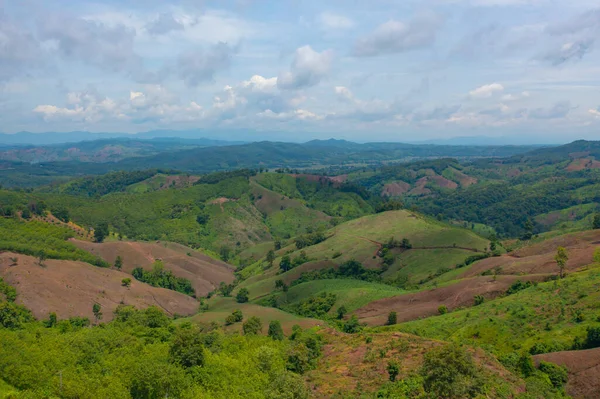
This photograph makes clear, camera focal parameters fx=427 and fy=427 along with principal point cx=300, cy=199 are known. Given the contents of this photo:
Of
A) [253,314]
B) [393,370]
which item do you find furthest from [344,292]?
[393,370]

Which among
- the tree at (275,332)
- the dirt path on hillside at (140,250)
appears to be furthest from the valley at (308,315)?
the dirt path on hillside at (140,250)

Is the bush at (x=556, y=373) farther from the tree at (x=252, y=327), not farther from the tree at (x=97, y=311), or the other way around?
the tree at (x=97, y=311)

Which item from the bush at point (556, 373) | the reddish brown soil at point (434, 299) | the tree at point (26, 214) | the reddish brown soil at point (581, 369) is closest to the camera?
the reddish brown soil at point (581, 369)

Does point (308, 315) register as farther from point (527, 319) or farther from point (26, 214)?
point (26, 214)

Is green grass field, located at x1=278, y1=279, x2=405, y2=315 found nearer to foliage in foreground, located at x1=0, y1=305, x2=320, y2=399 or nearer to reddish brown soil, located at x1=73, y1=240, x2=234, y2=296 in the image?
foliage in foreground, located at x1=0, y1=305, x2=320, y2=399

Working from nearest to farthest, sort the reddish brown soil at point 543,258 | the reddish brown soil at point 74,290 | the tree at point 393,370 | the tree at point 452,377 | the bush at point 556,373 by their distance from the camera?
the tree at point 452,377 → the bush at point 556,373 → the tree at point 393,370 → the reddish brown soil at point 543,258 → the reddish brown soil at point 74,290

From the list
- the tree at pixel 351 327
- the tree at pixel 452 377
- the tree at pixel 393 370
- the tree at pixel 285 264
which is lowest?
the tree at pixel 285 264

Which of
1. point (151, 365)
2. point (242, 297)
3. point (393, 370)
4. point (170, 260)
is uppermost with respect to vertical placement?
point (151, 365)
